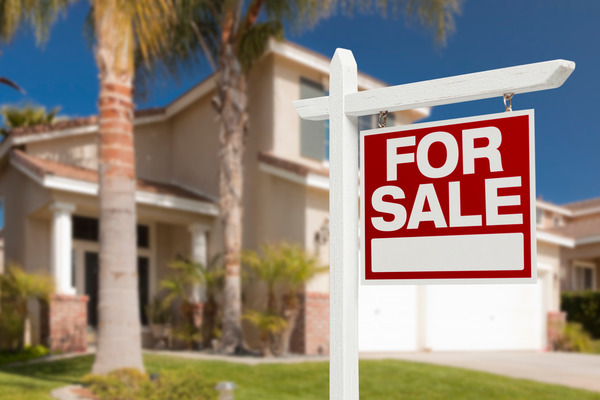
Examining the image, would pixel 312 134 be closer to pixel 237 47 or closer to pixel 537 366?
pixel 237 47

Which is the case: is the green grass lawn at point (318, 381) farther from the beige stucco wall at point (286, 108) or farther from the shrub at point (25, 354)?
the beige stucco wall at point (286, 108)

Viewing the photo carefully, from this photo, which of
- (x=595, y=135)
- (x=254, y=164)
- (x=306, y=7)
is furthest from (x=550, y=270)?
(x=595, y=135)

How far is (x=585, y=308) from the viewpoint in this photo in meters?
24.6

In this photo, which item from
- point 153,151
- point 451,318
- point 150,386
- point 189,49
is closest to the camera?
point 150,386

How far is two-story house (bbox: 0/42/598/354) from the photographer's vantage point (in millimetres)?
15688

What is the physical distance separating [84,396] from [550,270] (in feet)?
53.0

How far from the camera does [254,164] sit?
17859mm

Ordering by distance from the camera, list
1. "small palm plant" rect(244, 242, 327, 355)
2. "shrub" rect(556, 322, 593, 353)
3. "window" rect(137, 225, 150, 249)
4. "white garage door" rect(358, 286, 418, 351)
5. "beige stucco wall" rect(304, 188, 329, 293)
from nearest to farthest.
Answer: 1. "small palm plant" rect(244, 242, 327, 355)
2. "beige stucco wall" rect(304, 188, 329, 293)
3. "white garage door" rect(358, 286, 418, 351)
4. "window" rect(137, 225, 150, 249)
5. "shrub" rect(556, 322, 593, 353)

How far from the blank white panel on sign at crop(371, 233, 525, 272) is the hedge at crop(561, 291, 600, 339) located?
23471 millimetres

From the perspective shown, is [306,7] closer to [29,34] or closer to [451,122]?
[29,34]

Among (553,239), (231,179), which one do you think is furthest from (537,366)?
(553,239)

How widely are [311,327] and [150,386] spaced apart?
6.48 m

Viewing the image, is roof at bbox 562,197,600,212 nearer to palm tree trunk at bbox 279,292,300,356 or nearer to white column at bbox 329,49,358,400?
palm tree trunk at bbox 279,292,300,356

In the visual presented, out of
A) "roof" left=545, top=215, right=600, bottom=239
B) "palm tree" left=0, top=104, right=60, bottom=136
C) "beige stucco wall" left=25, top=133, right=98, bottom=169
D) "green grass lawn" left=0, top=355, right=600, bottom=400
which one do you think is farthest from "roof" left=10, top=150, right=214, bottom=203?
"roof" left=545, top=215, right=600, bottom=239
